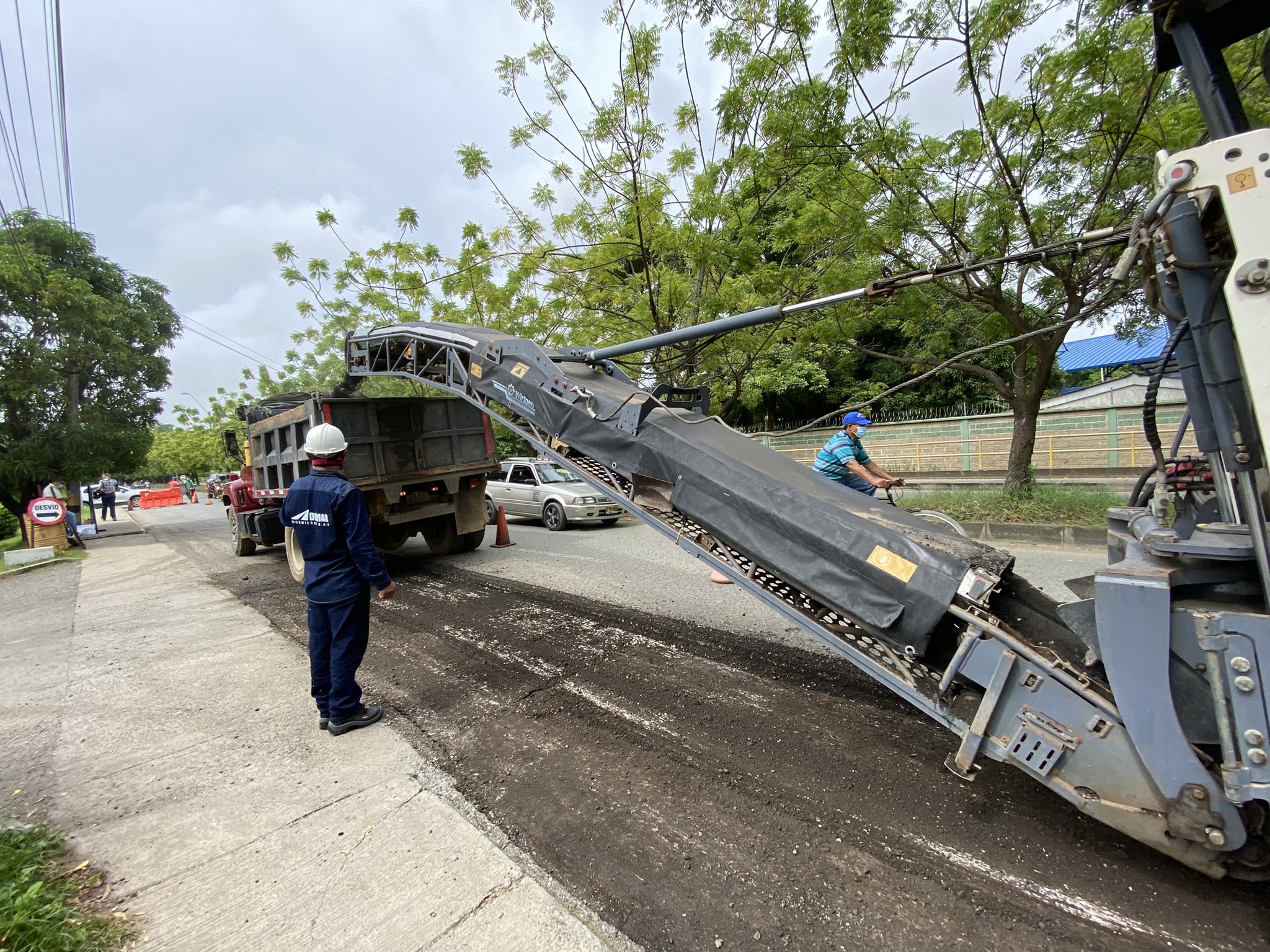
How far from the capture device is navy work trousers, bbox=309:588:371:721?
3.54 metres

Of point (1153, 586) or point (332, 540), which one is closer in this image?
point (1153, 586)

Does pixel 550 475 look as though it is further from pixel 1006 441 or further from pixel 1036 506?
pixel 1006 441

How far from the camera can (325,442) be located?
12.3 ft

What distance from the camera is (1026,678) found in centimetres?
220

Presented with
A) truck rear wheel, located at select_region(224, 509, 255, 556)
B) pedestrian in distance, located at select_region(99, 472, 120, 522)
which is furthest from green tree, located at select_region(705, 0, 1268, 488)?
pedestrian in distance, located at select_region(99, 472, 120, 522)

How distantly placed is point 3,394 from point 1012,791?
2067 cm

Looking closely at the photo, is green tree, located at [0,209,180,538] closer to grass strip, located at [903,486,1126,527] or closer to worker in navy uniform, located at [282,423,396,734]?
worker in navy uniform, located at [282,423,396,734]

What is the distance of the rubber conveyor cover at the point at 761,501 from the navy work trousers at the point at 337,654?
6.02 ft

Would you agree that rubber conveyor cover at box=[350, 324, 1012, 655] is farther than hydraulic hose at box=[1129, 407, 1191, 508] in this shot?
No

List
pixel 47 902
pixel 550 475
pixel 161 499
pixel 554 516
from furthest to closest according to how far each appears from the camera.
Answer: pixel 161 499
pixel 550 475
pixel 554 516
pixel 47 902

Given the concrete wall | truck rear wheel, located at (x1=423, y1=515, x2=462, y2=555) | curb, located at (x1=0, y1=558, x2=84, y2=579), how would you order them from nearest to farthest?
1. truck rear wheel, located at (x1=423, y1=515, x2=462, y2=555)
2. curb, located at (x1=0, y1=558, x2=84, y2=579)
3. the concrete wall

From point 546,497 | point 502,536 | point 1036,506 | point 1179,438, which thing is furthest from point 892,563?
point 546,497

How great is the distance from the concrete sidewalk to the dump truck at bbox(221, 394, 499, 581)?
7.71ft

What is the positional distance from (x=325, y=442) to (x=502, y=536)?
21.2 feet
